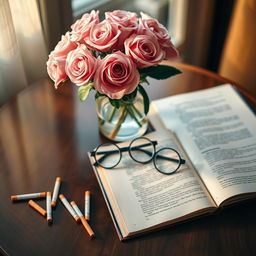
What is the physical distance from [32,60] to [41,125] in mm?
262

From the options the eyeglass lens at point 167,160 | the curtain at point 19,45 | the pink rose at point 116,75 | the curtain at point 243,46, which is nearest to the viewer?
the pink rose at point 116,75

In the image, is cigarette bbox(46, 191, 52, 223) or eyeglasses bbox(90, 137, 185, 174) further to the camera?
eyeglasses bbox(90, 137, 185, 174)

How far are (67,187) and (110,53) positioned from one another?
0.31 meters

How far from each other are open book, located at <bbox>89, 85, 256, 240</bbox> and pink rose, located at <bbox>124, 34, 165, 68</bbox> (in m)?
0.25

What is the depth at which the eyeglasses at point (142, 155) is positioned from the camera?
866 millimetres

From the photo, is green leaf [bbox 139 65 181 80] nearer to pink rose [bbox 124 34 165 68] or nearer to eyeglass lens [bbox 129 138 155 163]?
pink rose [bbox 124 34 165 68]

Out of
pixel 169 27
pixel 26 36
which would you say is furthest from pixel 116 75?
pixel 169 27

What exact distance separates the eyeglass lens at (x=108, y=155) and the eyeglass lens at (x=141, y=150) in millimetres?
36

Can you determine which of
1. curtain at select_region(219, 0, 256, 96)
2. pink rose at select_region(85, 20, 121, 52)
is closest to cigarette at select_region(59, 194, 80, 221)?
pink rose at select_region(85, 20, 121, 52)

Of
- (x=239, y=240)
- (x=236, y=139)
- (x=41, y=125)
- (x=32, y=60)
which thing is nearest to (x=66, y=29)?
(x=32, y=60)

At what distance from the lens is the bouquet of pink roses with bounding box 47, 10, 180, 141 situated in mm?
729

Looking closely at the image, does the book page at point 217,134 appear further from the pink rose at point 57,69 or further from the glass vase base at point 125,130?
the pink rose at point 57,69

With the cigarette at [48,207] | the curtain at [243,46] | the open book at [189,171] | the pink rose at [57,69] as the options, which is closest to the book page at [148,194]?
the open book at [189,171]

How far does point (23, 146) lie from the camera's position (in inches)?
36.3
